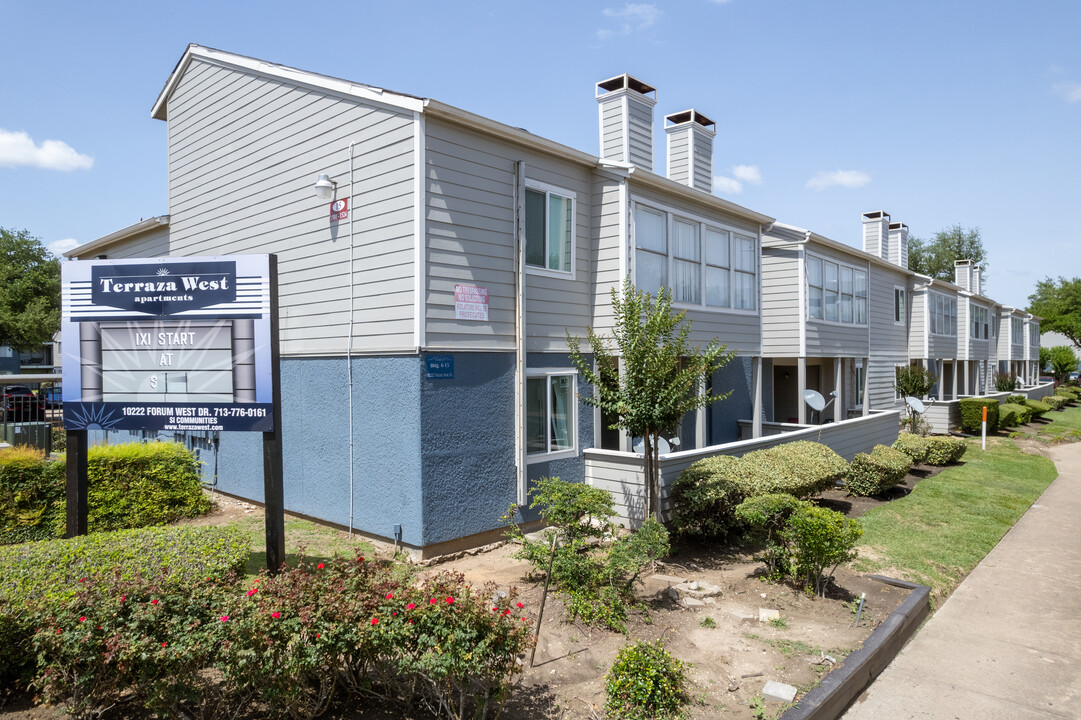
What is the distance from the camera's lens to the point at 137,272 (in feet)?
22.4

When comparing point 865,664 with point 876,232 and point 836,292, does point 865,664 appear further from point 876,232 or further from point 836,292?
point 876,232

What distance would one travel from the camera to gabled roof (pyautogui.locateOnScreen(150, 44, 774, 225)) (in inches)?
353

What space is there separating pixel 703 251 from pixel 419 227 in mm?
6680

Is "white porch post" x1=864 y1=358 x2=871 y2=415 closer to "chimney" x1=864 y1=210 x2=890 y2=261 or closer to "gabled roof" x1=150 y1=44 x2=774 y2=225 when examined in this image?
"chimney" x1=864 y1=210 x2=890 y2=261

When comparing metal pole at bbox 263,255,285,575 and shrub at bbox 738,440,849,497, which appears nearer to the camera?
metal pole at bbox 263,255,285,575

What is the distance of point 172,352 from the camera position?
689 cm

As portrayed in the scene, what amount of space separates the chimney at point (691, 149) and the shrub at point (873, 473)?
6.77 m

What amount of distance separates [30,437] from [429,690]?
58.1 ft

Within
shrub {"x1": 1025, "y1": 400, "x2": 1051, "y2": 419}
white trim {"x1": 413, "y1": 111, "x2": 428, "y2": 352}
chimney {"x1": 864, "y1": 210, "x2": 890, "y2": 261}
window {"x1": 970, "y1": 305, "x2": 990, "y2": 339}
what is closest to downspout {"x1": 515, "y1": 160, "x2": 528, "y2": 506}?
white trim {"x1": 413, "y1": 111, "x2": 428, "y2": 352}

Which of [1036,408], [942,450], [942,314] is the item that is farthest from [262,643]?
[1036,408]

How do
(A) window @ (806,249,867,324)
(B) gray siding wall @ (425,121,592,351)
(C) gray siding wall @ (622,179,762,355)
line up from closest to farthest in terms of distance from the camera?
(B) gray siding wall @ (425,121,592,351) → (C) gray siding wall @ (622,179,762,355) → (A) window @ (806,249,867,324)

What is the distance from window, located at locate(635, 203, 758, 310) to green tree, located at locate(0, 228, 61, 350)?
4450cm

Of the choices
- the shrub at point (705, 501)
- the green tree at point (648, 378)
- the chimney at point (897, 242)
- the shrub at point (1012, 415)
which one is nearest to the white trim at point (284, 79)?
the green tree at point (648, 378)

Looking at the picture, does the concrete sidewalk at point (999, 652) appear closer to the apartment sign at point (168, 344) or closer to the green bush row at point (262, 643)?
the green bush row at point (262, 643)
